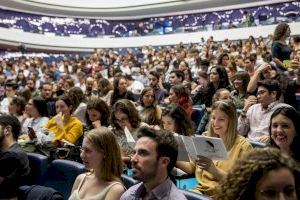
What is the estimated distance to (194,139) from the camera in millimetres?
2891

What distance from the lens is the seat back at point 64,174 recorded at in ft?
10.6

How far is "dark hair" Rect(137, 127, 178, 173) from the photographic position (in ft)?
7.66

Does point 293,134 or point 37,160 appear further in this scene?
point 37,160

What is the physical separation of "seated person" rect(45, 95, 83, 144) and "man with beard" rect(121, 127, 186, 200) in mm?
2593

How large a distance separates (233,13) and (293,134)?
17072mm

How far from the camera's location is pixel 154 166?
89.7 inches

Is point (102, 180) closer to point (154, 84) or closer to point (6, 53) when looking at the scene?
point (154, 84)

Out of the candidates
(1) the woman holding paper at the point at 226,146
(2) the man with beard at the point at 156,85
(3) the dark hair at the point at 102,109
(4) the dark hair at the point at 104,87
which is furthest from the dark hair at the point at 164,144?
(4) the dark hair at the point at 104,87

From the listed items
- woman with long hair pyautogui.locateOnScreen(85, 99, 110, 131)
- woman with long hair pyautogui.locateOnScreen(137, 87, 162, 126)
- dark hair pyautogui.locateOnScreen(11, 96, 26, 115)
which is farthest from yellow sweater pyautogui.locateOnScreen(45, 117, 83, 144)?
dark hair pyautogui.locateOnScreen(11, 96, 26, 115)

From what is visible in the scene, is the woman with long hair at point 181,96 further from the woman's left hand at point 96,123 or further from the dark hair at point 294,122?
the dark hair at point 294,122

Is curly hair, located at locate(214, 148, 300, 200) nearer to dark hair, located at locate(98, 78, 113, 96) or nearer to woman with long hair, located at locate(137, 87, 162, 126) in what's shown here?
woman with long hair, located at locate(137, 87, 162, 126)

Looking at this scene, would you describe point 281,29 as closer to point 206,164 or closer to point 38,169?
point 206,164

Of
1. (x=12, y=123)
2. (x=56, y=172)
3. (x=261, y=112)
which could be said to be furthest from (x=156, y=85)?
(x=56, y=172)

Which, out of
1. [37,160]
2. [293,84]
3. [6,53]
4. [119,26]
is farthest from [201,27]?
[37,160]
